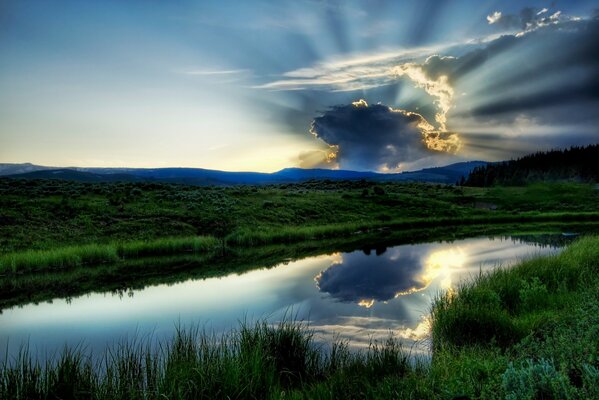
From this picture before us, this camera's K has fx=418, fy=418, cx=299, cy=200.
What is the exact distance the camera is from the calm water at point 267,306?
14.4 metres

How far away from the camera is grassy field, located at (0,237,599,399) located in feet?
19.2

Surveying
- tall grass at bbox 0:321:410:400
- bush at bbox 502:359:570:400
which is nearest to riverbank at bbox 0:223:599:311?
tall grass at bbox 0:321:410:400

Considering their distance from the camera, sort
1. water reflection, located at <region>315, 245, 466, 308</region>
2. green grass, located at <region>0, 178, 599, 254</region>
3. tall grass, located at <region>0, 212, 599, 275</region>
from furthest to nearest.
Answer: green grass, located at <region>0, 178, 599, 254</region>, tall grass, located at <region>0, 212, 599, 275</region>, water reflection, located at <region>315, 245, 466, 308</region>

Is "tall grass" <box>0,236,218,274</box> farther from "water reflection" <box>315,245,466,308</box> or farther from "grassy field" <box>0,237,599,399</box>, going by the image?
"grassy field" <box>0,237,599,399</box>

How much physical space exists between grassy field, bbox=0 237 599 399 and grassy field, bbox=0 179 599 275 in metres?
20.6

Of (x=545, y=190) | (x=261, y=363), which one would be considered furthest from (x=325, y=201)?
(x=545, y=190)

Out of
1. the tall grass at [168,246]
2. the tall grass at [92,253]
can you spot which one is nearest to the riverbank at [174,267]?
the tall grass at [92,253]

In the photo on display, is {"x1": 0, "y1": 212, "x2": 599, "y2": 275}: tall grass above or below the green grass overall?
below

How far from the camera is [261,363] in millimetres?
8898

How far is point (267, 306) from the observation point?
1872 cm

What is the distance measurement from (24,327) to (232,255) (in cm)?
1874

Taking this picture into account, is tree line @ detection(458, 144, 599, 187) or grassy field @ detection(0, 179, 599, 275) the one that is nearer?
grassy field @ detection(0, 179, 599, 275)

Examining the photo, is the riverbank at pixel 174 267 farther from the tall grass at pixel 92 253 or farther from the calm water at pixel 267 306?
the calm water at pixel 267 306

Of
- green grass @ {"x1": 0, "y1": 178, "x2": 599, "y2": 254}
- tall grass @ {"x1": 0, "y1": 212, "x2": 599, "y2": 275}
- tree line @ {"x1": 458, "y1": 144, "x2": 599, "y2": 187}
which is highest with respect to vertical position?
tree line @ {"x1": 458, "y1": 144, "x2": 599, "y2": 187}
